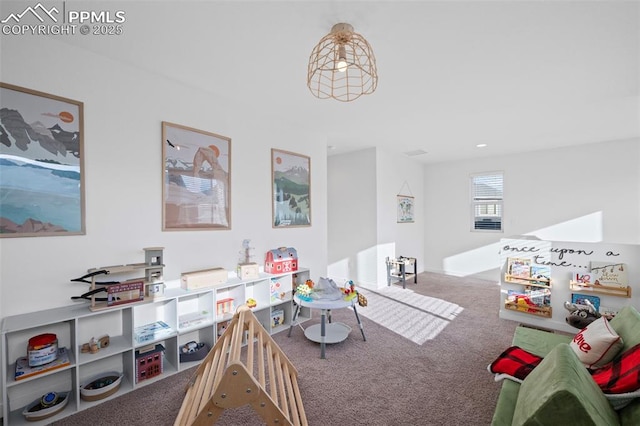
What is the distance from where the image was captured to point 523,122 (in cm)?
365

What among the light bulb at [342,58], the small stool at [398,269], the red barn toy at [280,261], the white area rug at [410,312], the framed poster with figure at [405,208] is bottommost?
the white area rug at [410,312]

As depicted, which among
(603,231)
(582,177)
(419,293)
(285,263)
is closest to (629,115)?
(582,177)

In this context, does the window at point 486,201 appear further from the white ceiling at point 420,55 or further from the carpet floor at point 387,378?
the carpet floor at point 387,378

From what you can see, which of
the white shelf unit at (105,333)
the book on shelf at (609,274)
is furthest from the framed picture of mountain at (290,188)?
the book on shelf at (609,274)

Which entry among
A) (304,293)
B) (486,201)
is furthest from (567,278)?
(304,293)

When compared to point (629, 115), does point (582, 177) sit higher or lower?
lower

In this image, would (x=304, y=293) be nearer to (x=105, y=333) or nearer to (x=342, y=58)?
(x=105, y=333)

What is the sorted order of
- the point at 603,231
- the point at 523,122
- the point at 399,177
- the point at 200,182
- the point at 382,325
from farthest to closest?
the point at 399,177, the point at 603,231, the point at 523,122, the point at 382,325, the point at 200,182

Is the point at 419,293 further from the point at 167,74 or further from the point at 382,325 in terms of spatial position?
the point at 167,74

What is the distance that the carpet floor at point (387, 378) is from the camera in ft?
6.03

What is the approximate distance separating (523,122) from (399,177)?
230cm

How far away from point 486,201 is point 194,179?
5495 millimetres

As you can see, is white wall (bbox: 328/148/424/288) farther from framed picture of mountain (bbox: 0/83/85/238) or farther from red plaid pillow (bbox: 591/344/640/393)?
framed picture of mountain (bbox: 0/83/85/238)

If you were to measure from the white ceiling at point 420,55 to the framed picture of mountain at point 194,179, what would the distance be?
51 cm
